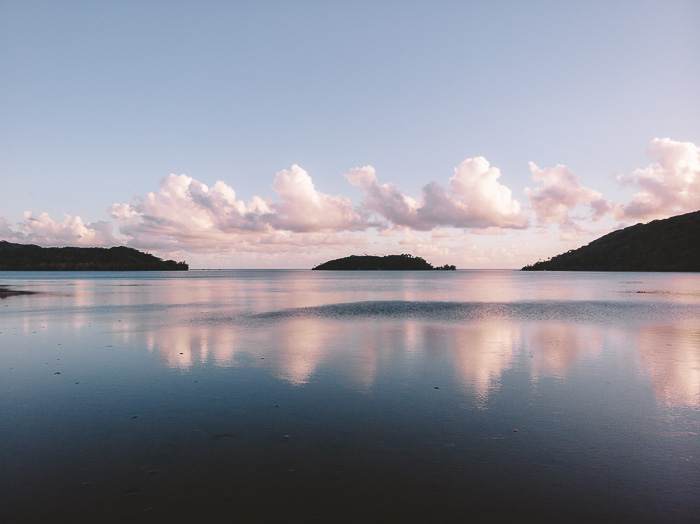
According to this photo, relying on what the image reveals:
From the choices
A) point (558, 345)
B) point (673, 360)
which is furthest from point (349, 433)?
point (558, 345)

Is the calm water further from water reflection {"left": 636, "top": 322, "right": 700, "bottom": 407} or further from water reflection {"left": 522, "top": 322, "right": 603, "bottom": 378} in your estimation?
water reflection {"left": 522, "top": 322, "right": 603, "bottom": 378}

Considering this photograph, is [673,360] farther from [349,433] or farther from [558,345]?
[349,433]

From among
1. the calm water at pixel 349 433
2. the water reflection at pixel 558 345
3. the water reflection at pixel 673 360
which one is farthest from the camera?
the water reflection at pixel 558 345

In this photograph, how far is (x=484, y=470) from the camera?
813 cm

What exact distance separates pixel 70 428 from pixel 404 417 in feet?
28.5

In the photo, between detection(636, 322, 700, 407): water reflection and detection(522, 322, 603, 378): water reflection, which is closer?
detection(636, 322, 700, 407): water reflection

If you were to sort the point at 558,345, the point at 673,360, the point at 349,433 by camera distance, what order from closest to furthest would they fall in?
the point at 349,433 < the point at 673,360 < the point at 558,345

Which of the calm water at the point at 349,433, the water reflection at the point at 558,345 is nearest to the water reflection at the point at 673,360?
the calm water at the point at 349,433

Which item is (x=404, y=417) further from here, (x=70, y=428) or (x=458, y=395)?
(x=70, y=428)

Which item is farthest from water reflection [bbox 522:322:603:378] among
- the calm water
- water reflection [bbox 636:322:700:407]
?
water reflection [bbox 636:322:700:407]

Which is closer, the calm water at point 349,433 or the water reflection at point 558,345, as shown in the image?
the calm water at point 349,433

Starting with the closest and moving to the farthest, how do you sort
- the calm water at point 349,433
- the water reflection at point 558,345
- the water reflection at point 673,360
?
the calm water at point 349,433
the water reflection at point 673,360
the water reflection at point 558,345

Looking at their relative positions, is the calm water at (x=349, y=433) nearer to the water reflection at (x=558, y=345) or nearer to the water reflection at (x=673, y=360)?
the water reflection at (x=673, y=360)

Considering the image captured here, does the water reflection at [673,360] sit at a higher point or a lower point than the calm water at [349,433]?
lower
